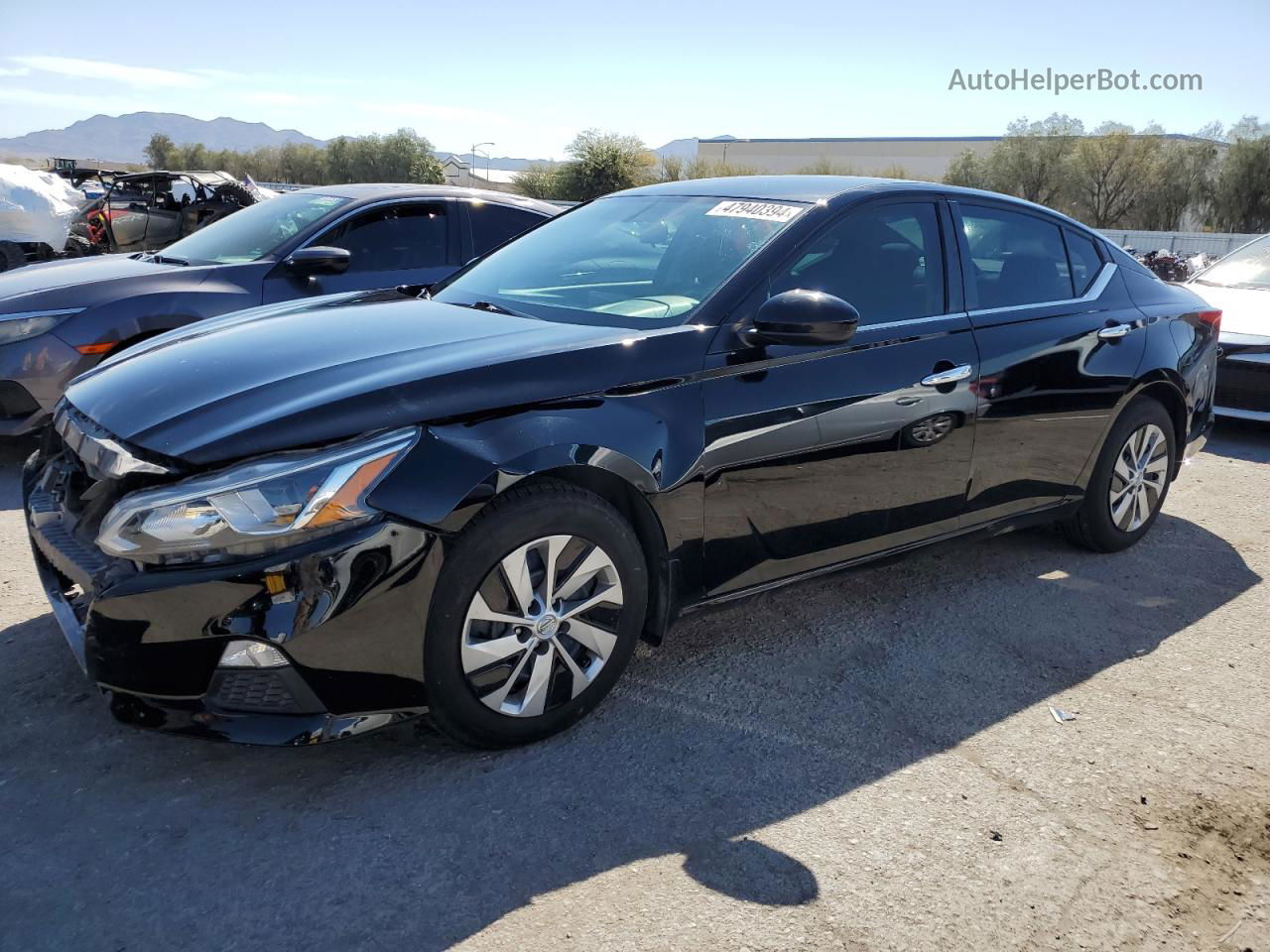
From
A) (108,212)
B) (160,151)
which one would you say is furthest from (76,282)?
(160,151)

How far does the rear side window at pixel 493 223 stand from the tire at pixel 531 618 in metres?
4.03

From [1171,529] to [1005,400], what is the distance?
208cm

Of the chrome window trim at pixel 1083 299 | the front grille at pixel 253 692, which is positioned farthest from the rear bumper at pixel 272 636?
the chrome window trim at pixel 1083 299

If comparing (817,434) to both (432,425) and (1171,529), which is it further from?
(1171,529)

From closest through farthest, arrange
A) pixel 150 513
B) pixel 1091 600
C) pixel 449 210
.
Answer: pixel 150 513 < pixel 1091 600 < pixel 449 210

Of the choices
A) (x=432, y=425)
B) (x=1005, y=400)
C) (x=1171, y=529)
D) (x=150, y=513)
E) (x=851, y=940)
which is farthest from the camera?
(x=1171, y=529)

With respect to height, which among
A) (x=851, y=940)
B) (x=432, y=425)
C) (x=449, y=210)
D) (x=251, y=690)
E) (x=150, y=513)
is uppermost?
(x=449, y=210)

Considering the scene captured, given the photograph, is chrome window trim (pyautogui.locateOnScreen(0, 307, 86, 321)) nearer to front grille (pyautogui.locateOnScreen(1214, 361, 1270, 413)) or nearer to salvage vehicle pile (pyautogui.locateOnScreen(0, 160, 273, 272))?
front grille (pyautogui.locateOnScreen(1214, 361, 1270, 413))

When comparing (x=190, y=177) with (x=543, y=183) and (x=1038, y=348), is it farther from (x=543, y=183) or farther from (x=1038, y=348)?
(x=543, y=183)

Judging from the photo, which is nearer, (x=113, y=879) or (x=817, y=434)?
(x=113, y=879)

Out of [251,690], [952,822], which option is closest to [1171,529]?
[952,822]

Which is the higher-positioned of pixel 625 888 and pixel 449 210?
pixel 449 210

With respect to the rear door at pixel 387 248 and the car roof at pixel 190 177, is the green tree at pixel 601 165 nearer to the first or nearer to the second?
the car roof at pixel 190 177

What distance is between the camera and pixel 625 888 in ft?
8.01
